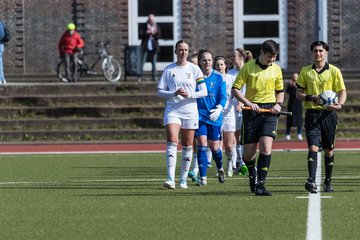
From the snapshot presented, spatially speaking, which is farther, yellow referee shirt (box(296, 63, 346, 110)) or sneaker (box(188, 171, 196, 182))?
sneaker (box(188, 171, 196, 182))

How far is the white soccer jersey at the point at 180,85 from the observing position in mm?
16484

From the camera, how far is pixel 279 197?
14719 mm

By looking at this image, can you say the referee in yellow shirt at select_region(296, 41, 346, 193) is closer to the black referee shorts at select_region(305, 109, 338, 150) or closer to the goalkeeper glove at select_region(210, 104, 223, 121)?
the black referee shorts at select_region(305, 109, 338, 150)

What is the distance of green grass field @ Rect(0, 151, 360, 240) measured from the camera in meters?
11.1

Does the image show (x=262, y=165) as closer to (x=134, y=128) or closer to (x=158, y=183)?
(x=158, y=183)

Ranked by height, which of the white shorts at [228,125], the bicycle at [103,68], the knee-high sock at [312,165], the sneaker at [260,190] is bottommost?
the sneaker at [260,190]

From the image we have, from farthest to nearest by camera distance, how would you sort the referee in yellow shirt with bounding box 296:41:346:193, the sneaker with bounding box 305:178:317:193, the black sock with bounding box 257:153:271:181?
the referee in yellow shirt with bounding box 296:41:346:193
the black sock with bounding box 257:153:271:181
the sneaker with bounding box 305:178:317:193

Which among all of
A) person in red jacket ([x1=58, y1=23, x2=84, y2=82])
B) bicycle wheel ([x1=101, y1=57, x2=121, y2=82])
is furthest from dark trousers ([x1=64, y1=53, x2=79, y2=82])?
bicycle wheel ([x1=101, y1=57, x2=121, y2=82])

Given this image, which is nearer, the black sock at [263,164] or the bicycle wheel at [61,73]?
the black sock at [263,164]

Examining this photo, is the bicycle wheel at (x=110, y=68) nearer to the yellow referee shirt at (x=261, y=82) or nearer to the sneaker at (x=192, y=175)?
the sneaker at (x=192, y=175)

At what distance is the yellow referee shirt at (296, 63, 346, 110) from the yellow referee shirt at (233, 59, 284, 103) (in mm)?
314

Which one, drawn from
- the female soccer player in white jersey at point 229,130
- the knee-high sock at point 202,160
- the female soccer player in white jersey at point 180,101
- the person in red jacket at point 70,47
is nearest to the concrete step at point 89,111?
the person in red jacket at point 70,47

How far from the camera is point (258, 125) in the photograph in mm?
15422

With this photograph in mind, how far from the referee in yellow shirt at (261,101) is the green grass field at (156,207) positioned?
503 millimetres
